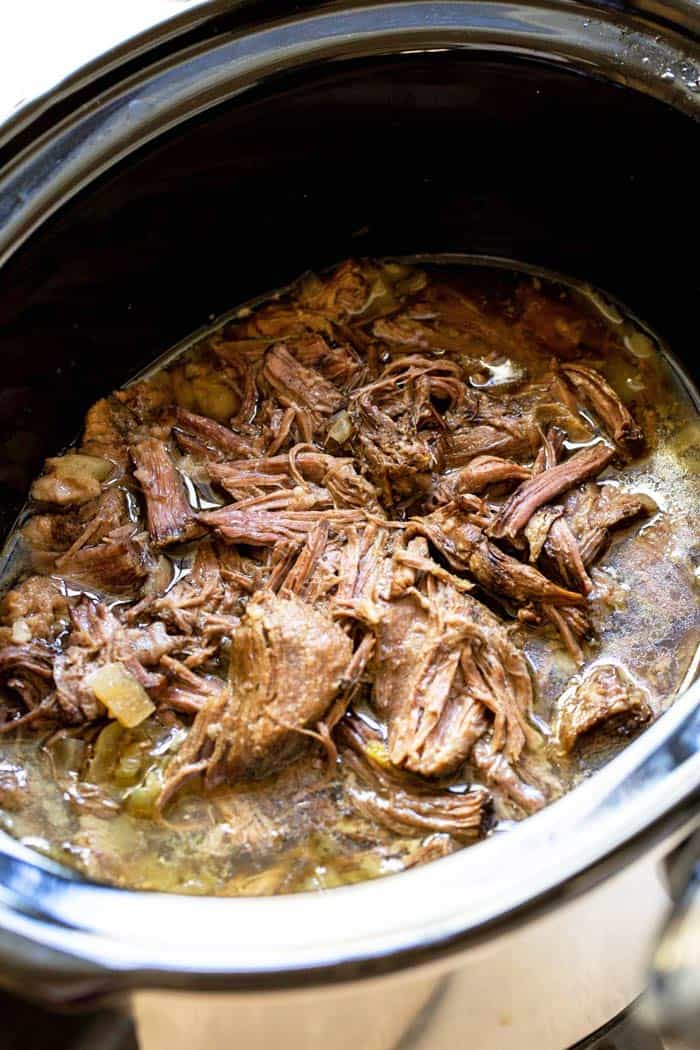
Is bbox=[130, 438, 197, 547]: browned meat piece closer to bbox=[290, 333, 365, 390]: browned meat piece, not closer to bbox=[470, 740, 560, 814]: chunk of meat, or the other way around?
bbox=[290, 333, 365, 390]: browned meat piece

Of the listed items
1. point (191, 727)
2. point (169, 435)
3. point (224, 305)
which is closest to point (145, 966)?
point (191, 727)

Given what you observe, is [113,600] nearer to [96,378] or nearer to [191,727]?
[191,727]

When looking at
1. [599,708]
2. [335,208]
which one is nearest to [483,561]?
[599,708]

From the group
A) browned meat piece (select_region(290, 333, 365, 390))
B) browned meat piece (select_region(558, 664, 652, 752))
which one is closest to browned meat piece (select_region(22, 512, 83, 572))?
browned meat piece (select_region(290, 333, 365, 390))

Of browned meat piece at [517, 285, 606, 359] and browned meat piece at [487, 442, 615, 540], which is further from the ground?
browned meat piece at [517, 285, 606, 359]

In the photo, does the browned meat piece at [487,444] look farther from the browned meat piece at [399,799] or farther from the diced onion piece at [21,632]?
the diced onion piece at [21,632]

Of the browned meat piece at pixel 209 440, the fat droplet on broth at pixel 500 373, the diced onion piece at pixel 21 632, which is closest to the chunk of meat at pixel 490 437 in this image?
the fat droplet on broth at pixel 500 373
